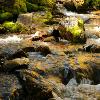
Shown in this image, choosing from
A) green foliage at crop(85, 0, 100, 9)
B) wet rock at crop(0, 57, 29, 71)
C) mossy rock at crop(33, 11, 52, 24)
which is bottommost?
green foliage at crop(85, 0, 100, 9)

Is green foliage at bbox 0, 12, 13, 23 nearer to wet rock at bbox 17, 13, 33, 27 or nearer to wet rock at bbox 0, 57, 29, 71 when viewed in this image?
wet rock at bbox 17, 13, 33, 27

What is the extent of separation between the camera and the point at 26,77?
11578 mm

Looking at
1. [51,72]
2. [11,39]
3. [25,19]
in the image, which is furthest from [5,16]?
[51,72]

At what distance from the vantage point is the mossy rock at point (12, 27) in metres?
→ 21.1

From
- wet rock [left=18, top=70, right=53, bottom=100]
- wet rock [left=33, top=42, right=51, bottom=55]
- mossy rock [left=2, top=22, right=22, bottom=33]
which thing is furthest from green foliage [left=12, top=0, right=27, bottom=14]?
wet rock [left=18, top=70, right=53, bottom=100]

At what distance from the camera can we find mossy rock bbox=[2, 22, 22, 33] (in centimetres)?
2109

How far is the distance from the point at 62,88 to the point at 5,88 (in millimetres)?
2295

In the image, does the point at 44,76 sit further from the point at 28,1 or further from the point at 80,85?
the point at 28,1

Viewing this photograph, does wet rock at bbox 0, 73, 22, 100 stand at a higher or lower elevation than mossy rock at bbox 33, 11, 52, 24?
higher

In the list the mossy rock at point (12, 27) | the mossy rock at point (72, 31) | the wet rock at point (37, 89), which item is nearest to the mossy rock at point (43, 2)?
the mossy rock at point (12, 27)

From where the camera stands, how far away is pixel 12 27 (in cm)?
2127

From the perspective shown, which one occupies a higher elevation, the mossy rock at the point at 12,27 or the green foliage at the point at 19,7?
the green foliage at the point at 19,7

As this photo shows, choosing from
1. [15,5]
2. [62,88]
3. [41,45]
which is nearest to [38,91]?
[62,88]

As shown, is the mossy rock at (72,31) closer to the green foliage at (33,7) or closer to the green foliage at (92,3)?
the green foliage at (33,7)
